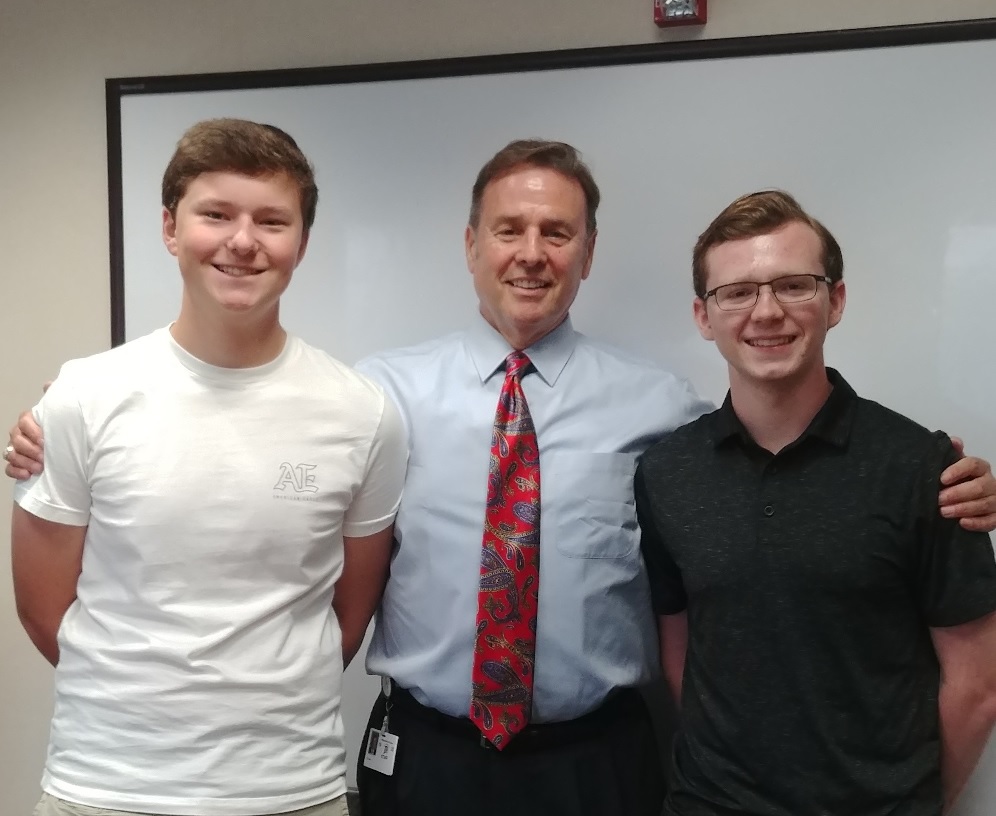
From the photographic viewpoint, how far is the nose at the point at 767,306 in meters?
1.37

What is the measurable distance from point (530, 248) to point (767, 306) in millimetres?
446

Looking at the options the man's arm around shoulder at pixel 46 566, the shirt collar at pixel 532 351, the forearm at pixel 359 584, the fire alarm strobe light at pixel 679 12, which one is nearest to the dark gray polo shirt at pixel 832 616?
the shirt collar at pixel 532 351

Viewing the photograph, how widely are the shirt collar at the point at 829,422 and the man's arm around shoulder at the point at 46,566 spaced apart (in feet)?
3.55

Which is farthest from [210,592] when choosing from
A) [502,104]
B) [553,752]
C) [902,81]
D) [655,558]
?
[902,81]

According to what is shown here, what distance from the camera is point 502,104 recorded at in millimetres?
1942

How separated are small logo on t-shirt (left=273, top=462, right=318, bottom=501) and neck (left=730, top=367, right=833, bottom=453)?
0.74 meters

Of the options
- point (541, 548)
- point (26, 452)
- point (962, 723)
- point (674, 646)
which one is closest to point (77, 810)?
point (26, 452)

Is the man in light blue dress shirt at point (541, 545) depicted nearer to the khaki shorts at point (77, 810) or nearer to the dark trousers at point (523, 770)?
the dark trousers at point (523, 770)

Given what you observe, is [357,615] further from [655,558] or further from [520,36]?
[520,36]

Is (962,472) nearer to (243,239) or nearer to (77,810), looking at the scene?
(243,239)

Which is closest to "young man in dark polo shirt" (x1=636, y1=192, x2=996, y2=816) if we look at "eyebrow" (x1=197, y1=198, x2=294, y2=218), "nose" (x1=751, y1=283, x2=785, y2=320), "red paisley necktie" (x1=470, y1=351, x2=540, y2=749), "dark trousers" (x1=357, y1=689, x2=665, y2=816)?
"nose" (x1=751, y1=283, x2=785, y2=320)

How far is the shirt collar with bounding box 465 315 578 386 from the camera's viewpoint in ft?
5.47

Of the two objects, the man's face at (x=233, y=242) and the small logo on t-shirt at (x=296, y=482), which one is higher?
the man's face at (x=233, y=242)

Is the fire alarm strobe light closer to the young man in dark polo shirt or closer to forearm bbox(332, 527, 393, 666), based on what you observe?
the young man in dark polo shirt
